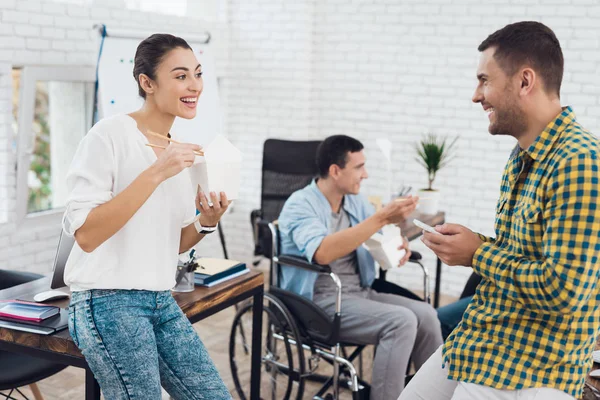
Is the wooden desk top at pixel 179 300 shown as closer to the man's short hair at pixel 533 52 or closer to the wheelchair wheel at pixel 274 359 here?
the wheelchair wheel at pixel 274 359

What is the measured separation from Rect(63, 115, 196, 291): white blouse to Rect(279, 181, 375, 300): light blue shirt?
106 cm

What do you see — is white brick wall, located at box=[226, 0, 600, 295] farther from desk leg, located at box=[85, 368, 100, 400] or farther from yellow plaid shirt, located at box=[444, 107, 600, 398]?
desk leg, located at box=[85, 368, 100, 400]

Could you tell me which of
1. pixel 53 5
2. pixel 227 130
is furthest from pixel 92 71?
pixel 227 130

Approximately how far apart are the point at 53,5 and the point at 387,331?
246 centimetres

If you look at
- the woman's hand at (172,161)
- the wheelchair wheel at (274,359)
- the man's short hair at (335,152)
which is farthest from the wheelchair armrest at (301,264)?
the woman's hand at (172,161)

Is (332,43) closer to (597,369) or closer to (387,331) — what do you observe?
(387,331)

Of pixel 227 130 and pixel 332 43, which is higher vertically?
pixel 332 43

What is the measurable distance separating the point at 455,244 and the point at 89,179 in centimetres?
87

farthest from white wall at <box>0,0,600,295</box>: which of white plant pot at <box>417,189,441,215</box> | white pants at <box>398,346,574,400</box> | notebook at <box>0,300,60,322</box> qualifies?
white pants at <box>398,346,574,400</box>

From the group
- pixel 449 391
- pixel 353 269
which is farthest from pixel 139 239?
pixel 353 269

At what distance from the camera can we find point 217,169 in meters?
1.87

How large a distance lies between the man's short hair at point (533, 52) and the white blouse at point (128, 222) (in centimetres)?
90

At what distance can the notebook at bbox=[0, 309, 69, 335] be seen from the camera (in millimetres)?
1894

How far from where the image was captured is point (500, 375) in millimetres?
1434
